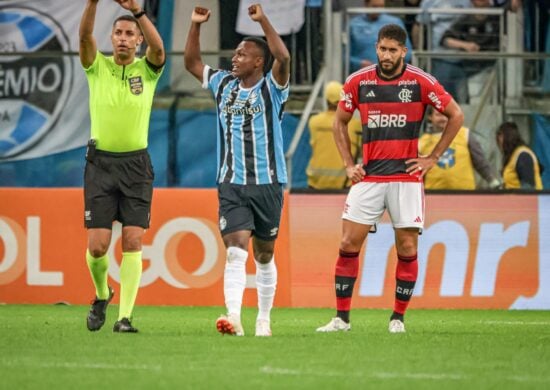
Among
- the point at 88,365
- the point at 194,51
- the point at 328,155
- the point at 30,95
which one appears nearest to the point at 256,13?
the point at 194,51

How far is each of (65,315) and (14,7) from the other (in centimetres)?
491

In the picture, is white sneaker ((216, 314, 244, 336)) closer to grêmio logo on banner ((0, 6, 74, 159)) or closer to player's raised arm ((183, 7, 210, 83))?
player's raised arm ((183, 7, 210, 83))

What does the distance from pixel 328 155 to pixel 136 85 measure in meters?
5.26

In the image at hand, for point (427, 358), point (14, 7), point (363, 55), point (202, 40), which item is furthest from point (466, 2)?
point (427, 358)

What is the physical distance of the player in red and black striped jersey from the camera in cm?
1148

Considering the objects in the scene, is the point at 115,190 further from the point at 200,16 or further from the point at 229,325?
the point at 229,325

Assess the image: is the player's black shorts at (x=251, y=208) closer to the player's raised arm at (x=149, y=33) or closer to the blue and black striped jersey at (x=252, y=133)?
the blue and black striped jersey at (x=252, y=133)

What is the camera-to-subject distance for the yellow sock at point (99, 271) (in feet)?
37.0

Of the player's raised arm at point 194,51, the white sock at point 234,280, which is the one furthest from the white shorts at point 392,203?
the player's raised arm at point 194,51

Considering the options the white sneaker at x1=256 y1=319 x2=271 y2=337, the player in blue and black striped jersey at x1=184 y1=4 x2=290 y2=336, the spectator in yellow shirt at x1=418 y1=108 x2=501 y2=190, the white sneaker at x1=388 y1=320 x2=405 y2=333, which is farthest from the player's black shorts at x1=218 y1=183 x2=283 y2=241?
the spectator in yellow shirt at x1=418 y1=108 x2=501 y2=190

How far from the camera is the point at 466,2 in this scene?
56.4 feet

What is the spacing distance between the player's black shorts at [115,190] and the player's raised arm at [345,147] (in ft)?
5.10

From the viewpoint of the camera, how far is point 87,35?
11125 millimetres

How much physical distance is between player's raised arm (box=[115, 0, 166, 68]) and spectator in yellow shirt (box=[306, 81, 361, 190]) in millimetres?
5103
